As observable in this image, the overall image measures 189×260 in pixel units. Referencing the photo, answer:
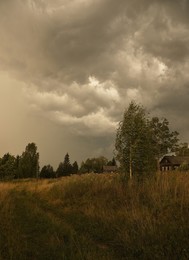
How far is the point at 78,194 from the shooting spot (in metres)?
→ 19.3

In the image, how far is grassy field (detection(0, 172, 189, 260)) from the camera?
743 centimetres

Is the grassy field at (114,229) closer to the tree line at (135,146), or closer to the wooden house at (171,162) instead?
the tree line at (135,146)

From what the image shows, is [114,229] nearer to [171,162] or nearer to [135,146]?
[135,146]

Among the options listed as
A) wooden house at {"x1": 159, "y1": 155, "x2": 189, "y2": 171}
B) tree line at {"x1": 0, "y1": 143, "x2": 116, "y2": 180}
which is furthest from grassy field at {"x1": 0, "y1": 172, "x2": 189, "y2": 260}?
wooden house at {"x1": 159, "y1": 155, "x2": 189, "y2": 171}

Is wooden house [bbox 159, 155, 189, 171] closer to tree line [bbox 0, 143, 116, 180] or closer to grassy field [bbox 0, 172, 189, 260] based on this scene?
tree line [bbox 0, 143, 116, 180]

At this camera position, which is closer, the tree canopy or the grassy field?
the grassy field

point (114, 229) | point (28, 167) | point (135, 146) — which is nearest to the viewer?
point (114, 229)

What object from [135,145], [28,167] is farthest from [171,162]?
[135,145]

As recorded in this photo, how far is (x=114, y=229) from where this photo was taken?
32.5ft

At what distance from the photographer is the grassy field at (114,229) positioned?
7.43 meters

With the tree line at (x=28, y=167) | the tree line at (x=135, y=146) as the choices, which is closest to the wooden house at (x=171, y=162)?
the tree line at (x=28, y=167)

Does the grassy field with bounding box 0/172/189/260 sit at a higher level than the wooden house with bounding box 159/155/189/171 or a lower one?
lower

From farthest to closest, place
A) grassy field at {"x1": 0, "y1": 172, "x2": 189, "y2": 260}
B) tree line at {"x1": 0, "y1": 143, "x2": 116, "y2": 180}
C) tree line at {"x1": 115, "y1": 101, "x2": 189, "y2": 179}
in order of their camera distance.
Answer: tree line at {"x1": 0, "y1": 143, "x2": 116, "y2": 180} → tree line at {"x1": 115, "y1": 101, "x2": 189, "y2": 179} → grassy field at {"x1": 0, "y1": 172, "x2": 189, "y2": 260}

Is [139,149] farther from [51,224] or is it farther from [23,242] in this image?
[23,242]
